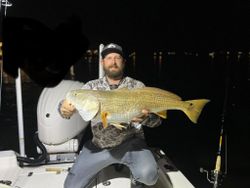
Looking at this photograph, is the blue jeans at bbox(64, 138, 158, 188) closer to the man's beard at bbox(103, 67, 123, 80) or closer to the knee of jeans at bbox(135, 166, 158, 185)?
the knee of jeans at bbox(135, 166, 158, 185)

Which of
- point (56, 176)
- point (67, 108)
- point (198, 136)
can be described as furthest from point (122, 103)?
point (198, 136)

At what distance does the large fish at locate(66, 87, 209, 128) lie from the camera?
388 cm

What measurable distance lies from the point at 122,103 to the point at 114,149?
817 mm

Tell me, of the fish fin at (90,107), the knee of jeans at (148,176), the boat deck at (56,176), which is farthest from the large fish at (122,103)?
the boat deck at (56,176)

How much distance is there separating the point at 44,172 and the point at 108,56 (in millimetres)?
1926

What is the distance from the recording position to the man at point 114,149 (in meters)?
4.38

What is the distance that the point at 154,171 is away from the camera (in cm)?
433

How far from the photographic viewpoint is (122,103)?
3.94m

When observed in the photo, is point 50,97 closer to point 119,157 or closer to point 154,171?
point 119,157

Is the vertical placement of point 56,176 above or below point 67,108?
below

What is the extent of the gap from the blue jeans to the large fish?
0.53 meters

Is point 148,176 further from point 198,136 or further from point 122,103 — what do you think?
point 198,136

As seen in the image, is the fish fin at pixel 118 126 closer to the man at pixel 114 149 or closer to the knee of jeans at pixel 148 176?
the man at pixel 114 149

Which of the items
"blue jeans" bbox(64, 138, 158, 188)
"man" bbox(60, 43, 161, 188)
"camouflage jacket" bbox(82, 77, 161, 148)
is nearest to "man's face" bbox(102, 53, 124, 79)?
"man" bbox(60, 43, 161, 188)
